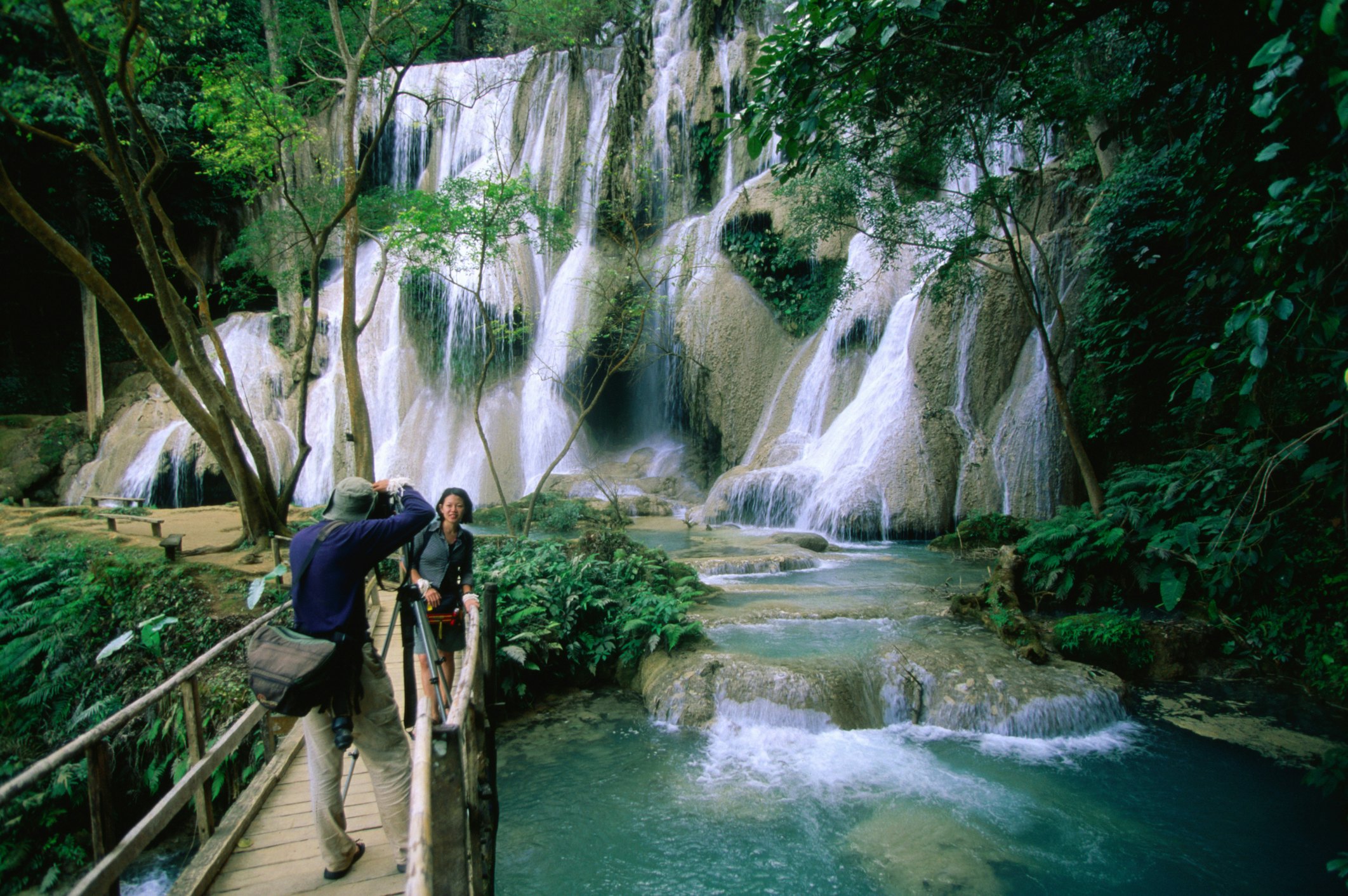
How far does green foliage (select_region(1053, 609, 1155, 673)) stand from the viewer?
7.64 m

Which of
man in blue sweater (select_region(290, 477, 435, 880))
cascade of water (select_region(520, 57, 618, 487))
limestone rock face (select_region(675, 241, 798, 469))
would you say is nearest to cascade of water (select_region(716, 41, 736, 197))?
cascade of water (select_region(520, 57, 618, 487))

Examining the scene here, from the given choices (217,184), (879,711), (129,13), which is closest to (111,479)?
(217,184)

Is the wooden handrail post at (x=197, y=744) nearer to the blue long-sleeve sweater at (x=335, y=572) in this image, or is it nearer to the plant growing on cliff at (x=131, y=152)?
the blue long-sleeve sweater at (x=335, y=572)

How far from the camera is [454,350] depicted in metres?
20.8

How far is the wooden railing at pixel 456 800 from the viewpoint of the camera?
172 centimetres

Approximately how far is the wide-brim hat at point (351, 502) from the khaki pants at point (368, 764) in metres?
0.61

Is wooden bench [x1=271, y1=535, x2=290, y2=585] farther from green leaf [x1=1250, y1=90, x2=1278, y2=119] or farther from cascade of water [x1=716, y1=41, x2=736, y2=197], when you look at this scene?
cascade of water [x1=716, y1=41, x2=736, y2=197]

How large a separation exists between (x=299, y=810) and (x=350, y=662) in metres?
1.58

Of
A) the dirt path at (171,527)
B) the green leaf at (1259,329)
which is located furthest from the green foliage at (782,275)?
the green leaf at (1259,329)

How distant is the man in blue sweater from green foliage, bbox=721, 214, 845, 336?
1584 centimetres

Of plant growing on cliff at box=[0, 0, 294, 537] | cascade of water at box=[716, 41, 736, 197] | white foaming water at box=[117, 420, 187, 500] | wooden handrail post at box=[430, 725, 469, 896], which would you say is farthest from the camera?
cascade of water at box=[716, 41, 736, 197]

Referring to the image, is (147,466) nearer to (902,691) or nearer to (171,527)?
(171,527)

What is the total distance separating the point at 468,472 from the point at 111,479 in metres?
8.23

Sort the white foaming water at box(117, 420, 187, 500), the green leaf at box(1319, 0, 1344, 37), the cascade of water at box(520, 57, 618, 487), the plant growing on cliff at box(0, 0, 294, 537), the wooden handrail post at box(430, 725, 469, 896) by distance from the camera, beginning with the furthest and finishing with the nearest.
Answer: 1. the cascade of water at box(520, 57, 618, 487)
2. the white foaming water at box(117, 420, 187, 500)
3. the plant growing on cliff at box(0, 0, 294, 537)
4. the wooden handrail post at box(430, 725, 469, 896)
5. the green leaf at box(1319, 0, 1344, 37)
